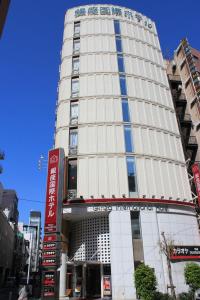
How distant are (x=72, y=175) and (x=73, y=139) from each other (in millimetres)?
5106

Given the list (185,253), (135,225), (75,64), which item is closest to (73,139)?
(135,225)

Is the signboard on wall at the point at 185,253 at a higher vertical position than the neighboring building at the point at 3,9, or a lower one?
lower

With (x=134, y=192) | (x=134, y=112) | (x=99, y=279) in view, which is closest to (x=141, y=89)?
(x=134, y=112)

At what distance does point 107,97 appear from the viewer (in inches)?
1608

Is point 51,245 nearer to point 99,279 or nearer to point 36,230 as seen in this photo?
point 99,279

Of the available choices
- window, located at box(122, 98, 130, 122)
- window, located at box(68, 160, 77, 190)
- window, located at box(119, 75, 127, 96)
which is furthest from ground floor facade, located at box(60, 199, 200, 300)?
window, located at box(119, 75, 127, 96)

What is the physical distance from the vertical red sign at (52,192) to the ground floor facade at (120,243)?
3242 millimetres

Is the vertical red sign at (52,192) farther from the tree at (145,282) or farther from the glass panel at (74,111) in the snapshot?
the tree at (145,282)

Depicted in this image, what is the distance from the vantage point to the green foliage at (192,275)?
28.0 meters

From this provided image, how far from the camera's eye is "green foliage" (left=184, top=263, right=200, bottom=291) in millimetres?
27958

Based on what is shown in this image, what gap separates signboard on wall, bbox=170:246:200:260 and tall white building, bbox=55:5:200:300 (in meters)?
0.59

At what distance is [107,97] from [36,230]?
142 meters

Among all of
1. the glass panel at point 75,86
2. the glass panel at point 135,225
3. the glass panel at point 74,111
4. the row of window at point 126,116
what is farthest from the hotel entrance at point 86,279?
the glass panel at point 75,86

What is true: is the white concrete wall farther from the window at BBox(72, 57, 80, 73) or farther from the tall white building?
the window at BBox(72, 57, 80, 73)
